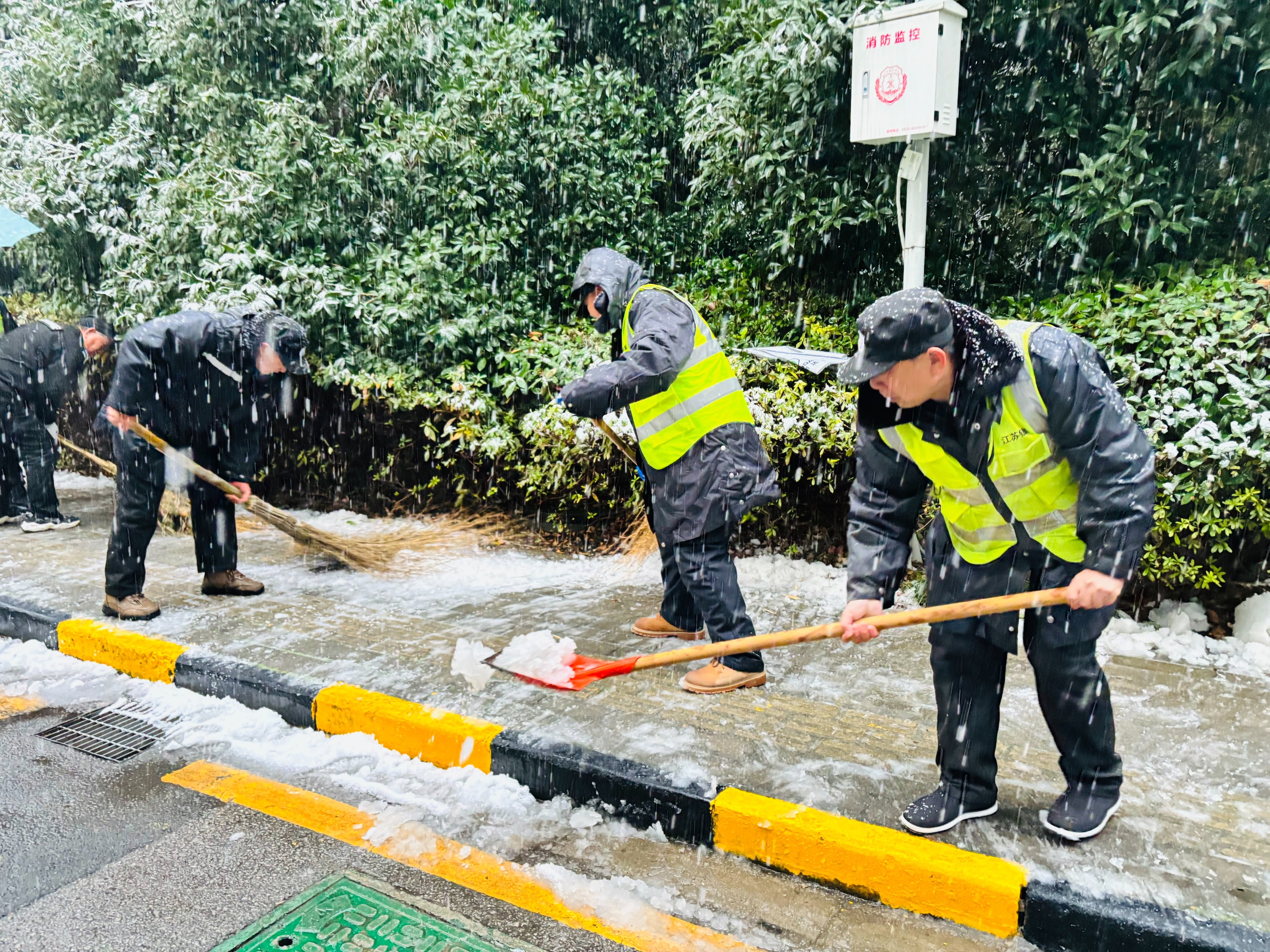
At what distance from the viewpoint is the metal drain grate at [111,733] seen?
3.76 metres

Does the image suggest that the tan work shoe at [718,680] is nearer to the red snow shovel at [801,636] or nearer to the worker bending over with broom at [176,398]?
the red snow shovel at [801,636]

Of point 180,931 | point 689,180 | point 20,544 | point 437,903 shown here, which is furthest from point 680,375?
point 20,544

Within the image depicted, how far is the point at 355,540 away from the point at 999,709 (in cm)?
444

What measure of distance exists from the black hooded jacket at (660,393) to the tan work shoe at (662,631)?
66cm

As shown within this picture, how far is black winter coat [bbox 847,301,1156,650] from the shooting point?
2.43m

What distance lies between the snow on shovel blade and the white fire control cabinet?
3.25 metres

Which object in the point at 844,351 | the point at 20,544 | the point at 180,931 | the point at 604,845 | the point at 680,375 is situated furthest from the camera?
the point at 20,544

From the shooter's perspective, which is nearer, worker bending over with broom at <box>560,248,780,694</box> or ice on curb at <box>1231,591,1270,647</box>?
worker bending over with broom at <box>560,248,780,694</box>

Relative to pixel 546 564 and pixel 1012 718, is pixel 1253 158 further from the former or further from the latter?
pixel 546 564

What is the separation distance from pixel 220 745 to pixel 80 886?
1.04 m

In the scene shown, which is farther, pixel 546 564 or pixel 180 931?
pixel 546 564

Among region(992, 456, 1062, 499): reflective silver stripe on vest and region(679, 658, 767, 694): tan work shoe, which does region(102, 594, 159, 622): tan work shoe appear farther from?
region(992, 456, 1062, 499): reflective silver stripe on vest

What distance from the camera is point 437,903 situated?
107 inches

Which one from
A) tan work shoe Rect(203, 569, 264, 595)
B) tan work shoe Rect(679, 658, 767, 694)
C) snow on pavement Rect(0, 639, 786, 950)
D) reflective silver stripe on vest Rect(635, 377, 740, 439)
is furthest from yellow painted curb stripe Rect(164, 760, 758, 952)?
tan work shoe Rect(203, 569, 264, 595)
